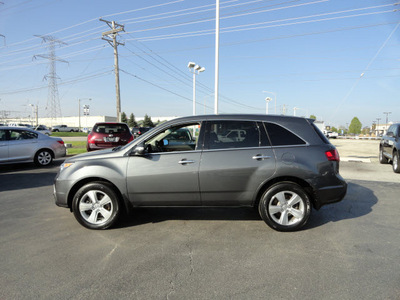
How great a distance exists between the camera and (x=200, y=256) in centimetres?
341

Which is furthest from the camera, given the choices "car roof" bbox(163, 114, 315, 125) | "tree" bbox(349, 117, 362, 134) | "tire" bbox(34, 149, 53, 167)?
"tree" bbox(349, 117, 362, 134)

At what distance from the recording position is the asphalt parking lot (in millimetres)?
2730

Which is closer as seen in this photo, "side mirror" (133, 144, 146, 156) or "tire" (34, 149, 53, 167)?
"side mirror" (133, 144, 146, 156)

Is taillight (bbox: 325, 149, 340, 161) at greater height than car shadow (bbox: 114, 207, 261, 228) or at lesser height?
greater

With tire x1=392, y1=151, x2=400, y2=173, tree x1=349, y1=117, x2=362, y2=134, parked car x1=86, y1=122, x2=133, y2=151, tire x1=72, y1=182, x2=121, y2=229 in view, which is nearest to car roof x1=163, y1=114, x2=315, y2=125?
tire x1=72, y1=182, x2=121, y2=229

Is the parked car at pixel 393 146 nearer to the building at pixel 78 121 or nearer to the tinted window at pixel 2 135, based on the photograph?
the tinted window at pixel 2 135

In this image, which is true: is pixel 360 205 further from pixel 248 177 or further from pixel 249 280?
pixel 249 280

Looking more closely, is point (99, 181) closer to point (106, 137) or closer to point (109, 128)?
point (106, 137)

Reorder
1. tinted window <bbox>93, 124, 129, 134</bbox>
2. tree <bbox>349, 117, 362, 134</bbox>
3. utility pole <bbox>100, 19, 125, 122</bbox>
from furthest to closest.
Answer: tree <bbox>349, 117, 362, 134</bbox>, utility pole <bbox>100, 19, 125, 122</bbox>, tinted window <bbox>93, 124, 129, 134</bbox>

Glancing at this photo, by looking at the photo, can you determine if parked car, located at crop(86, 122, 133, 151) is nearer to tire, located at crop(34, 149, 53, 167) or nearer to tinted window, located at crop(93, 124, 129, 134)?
tinted window, located at crop(93, 124, 129, 134)

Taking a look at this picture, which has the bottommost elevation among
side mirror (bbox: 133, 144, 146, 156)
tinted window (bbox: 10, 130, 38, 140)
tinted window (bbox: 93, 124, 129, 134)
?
side mirror (bbox: 133, 144, 146, 156)

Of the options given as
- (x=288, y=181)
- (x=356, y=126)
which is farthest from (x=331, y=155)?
(x=356, y=126)

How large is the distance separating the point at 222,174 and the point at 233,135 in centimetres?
63

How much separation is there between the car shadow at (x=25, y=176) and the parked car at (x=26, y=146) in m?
0.38
